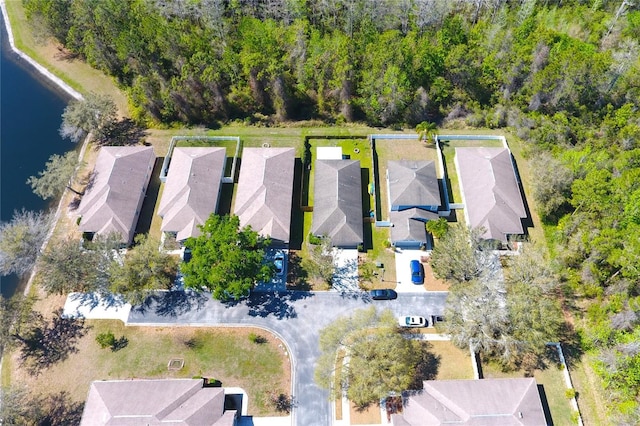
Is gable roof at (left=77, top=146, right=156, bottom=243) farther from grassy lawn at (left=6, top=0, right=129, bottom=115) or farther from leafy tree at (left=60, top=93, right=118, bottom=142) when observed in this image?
grassy lawn at (left=6, top=0, right=129, bottom=115)

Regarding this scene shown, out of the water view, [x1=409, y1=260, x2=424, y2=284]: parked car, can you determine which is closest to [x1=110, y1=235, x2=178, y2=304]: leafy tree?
the water view

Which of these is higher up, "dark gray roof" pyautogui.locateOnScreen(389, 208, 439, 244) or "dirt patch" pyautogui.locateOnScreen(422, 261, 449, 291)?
"dark gray roof" pyautogui.locateOnScreen(389, 208, 439, 244)

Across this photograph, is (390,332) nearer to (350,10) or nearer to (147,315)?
(147,315)

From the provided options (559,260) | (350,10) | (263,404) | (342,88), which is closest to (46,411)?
(263,404)

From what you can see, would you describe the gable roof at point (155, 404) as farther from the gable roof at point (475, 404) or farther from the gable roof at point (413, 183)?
the gable roof at point (413, 183)

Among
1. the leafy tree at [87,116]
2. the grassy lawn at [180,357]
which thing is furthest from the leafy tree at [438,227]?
the leafy tree at [87,116]

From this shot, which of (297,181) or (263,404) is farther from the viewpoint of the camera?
(297,181)
